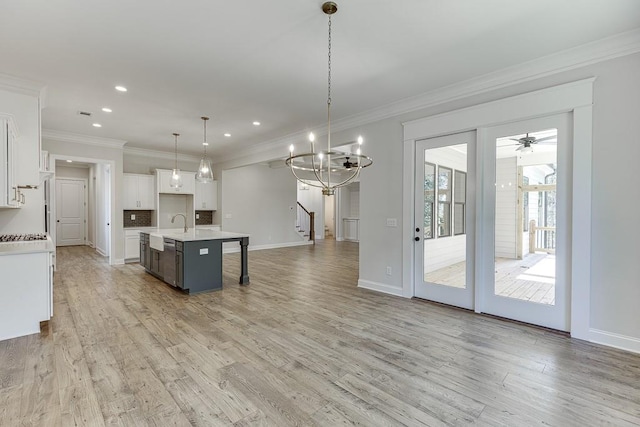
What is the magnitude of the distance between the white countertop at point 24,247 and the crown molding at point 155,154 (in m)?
4.78

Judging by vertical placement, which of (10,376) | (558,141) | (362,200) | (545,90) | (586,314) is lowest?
(10,376)

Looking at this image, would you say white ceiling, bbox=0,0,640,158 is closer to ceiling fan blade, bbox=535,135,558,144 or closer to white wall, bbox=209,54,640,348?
white wall, bbox=209,54,640,348

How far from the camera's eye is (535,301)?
3.31m

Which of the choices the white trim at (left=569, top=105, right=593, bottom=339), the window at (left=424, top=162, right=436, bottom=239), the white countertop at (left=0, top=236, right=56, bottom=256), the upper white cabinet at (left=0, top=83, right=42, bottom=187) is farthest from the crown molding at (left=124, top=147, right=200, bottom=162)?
the white trim at (left=569, top=105, right=593, bottom=339)

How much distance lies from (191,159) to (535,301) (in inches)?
330

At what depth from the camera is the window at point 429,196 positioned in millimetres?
4211

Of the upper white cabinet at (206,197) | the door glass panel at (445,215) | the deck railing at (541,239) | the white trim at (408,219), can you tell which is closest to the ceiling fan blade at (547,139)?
the door glass panel at (445,215)

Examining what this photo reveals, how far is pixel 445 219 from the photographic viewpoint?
13.6ft

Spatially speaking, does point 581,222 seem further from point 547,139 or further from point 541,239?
point 547,139

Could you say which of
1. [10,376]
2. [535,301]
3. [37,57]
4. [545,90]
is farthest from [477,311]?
[37,57]

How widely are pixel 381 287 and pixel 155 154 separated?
22.4 feet

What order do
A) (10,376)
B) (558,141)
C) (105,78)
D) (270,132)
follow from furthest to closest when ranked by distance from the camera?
(270,132) < (105,78) < (558,141) < (10,376)

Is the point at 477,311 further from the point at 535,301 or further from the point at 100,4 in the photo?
the point at 100,4

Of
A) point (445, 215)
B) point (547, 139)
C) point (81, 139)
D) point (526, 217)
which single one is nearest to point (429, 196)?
point (445, 215)
